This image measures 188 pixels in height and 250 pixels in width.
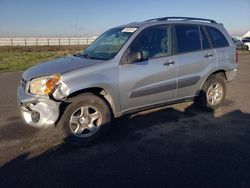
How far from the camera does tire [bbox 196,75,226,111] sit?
568cm

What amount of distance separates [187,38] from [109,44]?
1554 millimetres

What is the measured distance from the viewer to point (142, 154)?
3.86 meters

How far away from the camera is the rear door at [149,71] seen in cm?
442

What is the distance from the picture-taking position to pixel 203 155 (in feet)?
12.4

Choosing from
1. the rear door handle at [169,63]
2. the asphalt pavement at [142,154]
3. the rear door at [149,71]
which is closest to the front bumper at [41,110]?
the asphalt pavement at [142,154]

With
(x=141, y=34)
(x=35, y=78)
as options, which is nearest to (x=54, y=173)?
(x=35, y=78)

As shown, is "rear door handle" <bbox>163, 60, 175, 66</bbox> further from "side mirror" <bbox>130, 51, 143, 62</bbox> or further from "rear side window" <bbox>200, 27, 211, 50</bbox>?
"rear side window" <bbox>200, 27, 211, 50</bbox>

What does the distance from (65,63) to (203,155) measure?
2.61m

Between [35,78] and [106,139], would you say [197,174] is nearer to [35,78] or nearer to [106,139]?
[106,139]

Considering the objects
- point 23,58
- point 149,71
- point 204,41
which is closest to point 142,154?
point 149,71

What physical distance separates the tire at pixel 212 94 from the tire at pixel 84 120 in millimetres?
2323

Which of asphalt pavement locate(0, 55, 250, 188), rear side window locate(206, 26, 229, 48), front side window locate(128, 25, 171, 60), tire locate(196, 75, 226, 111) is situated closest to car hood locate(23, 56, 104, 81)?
front side window locate(128, 25, 171, 60)

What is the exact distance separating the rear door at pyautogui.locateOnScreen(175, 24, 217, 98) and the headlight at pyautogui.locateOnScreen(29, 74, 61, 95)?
2290mm

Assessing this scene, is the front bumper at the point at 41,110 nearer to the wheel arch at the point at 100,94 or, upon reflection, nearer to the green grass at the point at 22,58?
the wheel arch at the point at 100,94
